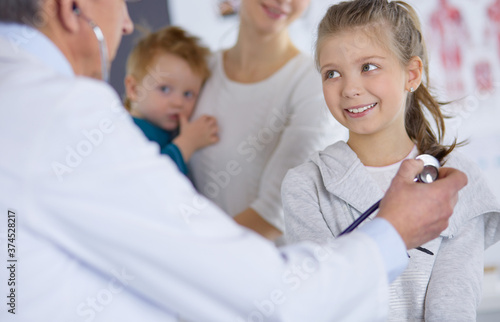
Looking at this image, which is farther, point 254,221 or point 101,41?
point 254,221

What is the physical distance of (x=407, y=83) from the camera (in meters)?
1.28

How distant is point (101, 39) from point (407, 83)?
692 mm

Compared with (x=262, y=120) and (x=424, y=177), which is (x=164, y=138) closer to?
(x=262, y=120)

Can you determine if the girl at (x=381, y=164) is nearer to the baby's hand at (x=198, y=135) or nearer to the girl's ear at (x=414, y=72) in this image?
the girl's ear at (x=414, y=72)

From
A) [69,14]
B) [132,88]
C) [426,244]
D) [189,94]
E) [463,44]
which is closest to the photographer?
[69,14]

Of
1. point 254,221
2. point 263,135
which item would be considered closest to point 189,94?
point 263,135

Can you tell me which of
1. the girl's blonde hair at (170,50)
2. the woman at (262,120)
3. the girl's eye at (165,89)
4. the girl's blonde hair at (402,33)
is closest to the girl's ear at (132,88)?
the girl's blonde hair at (170,50)

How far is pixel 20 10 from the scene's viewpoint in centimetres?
78

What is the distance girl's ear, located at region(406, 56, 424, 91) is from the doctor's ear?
28.8 inches

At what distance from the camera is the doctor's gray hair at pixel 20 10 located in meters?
0.78

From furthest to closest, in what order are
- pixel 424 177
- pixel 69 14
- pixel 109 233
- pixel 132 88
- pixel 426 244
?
1. pixel 132 88
2. pixel 426 244
3. pixel 424 177
4. pixel 69 14
5. pixel 109 233

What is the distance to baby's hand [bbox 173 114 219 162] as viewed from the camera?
154cm

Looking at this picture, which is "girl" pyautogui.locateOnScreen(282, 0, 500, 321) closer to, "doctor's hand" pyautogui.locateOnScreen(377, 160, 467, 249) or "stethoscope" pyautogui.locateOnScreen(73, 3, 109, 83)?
"doctor's hand" pyautogui.locateOnScreen(377, 160, 467, 249)

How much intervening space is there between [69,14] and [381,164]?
0.73m
